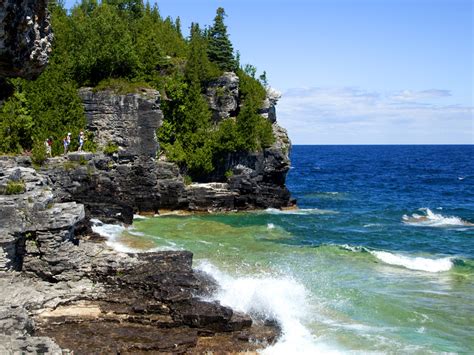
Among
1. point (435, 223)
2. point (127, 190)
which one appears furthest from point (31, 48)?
point (435, 223)

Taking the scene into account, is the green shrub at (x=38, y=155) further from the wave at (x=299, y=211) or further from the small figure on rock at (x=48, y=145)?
the wave at (x=299, y=211)

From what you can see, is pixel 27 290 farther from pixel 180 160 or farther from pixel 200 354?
pixel 180 160

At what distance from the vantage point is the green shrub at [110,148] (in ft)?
148

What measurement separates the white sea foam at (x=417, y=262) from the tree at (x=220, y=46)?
29904 millimetres

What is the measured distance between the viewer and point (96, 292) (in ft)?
67.4

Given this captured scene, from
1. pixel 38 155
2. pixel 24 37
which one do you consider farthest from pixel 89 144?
pixel 24 37

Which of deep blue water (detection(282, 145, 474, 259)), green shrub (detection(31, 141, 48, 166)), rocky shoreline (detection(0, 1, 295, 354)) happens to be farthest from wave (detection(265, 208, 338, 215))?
rocky shoreline (detection(0, 1, 295, 354))

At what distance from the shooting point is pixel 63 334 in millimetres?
17312

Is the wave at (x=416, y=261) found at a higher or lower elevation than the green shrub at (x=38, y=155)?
lower

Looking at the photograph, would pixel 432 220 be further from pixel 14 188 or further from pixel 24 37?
pixel 24 37

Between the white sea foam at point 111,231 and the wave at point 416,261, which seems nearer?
the white sea foam at point 111,231

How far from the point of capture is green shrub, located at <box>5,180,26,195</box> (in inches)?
827

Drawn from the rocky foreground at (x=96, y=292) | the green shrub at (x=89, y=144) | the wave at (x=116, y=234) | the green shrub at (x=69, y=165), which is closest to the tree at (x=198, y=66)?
the green shrub at (x=89, y=144)

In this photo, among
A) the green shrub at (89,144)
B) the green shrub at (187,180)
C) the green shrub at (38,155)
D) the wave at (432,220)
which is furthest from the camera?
the green shrub at (187,180)
